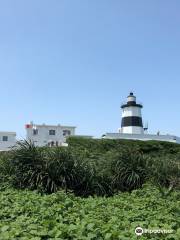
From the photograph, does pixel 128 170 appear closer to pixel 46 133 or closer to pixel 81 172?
pixel 81 172

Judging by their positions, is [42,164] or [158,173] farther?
[158,173]

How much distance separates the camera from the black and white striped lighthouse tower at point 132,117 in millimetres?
40719

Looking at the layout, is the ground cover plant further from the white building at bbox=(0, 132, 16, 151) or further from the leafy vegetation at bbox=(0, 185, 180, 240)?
the white building at bbox=(0, 132, 16, 151)

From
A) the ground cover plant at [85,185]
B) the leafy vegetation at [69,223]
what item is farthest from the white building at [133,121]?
the leafy vegetation at [69,223]

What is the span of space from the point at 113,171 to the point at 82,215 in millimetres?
6464

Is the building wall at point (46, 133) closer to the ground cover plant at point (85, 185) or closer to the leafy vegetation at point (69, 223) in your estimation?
the ground cover plant at point (85, 185)

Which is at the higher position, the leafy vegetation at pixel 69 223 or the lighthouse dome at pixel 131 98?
the lighthouse dome at pixel 131 98

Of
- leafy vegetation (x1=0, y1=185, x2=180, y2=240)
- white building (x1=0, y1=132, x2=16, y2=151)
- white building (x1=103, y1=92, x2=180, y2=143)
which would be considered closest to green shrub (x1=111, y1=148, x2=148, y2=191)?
leafy vegetation (x1=0, y1=185, x2=180, y2=240)

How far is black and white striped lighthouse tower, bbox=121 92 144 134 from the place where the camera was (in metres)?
40.7

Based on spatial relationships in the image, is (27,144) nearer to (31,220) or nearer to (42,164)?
(42,164)

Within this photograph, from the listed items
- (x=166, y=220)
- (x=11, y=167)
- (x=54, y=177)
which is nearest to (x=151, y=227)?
(x=166, y=220)

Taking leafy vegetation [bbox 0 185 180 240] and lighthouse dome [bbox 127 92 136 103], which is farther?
lighthouse dome [bbox 127 92 136 103]

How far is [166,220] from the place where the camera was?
16.3 ft

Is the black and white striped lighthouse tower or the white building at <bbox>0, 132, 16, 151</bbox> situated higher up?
the black and white striped lighthouse tower
